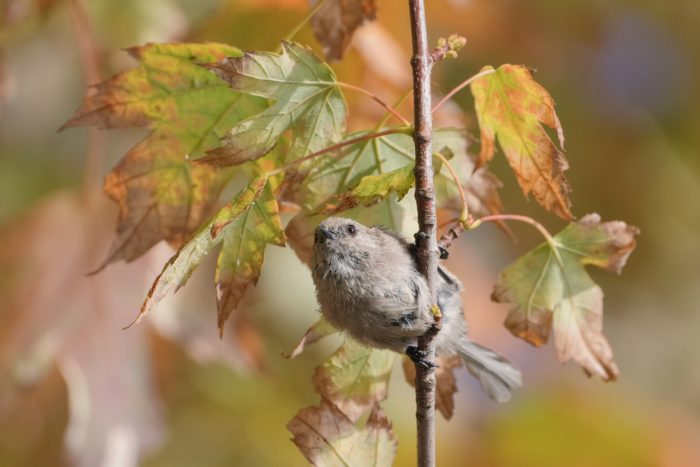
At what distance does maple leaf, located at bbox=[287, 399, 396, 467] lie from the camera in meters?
0.94

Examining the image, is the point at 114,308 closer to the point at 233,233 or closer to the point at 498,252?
→ the point at 233,233

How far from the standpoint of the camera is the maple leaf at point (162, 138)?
1074 mm

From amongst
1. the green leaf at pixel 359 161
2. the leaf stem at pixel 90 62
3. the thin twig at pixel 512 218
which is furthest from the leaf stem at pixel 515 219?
A: the leaf stem at pixel 90 62

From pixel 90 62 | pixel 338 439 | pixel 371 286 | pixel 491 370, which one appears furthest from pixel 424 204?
pixel 90 62

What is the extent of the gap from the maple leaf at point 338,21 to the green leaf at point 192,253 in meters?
0.29

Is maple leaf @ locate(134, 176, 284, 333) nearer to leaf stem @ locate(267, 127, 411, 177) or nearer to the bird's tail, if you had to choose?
leaf stem @ locate(267, 127, 411, 177)

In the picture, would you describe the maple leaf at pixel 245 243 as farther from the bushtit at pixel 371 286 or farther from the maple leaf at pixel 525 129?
the maple leaf at pixel 525 129

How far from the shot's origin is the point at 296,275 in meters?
2.18

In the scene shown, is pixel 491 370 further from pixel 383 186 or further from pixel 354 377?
pixel 383 186

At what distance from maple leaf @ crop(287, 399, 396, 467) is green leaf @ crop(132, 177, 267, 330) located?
0.20 metres

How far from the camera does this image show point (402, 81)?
1.65 meters

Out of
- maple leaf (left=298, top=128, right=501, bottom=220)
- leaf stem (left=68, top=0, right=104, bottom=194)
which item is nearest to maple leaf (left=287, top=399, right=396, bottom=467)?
maple leaf (left=298, top=128, right=501, bottom=220)

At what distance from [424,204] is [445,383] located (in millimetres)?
295

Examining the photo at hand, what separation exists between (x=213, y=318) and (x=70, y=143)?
45.5 inches
